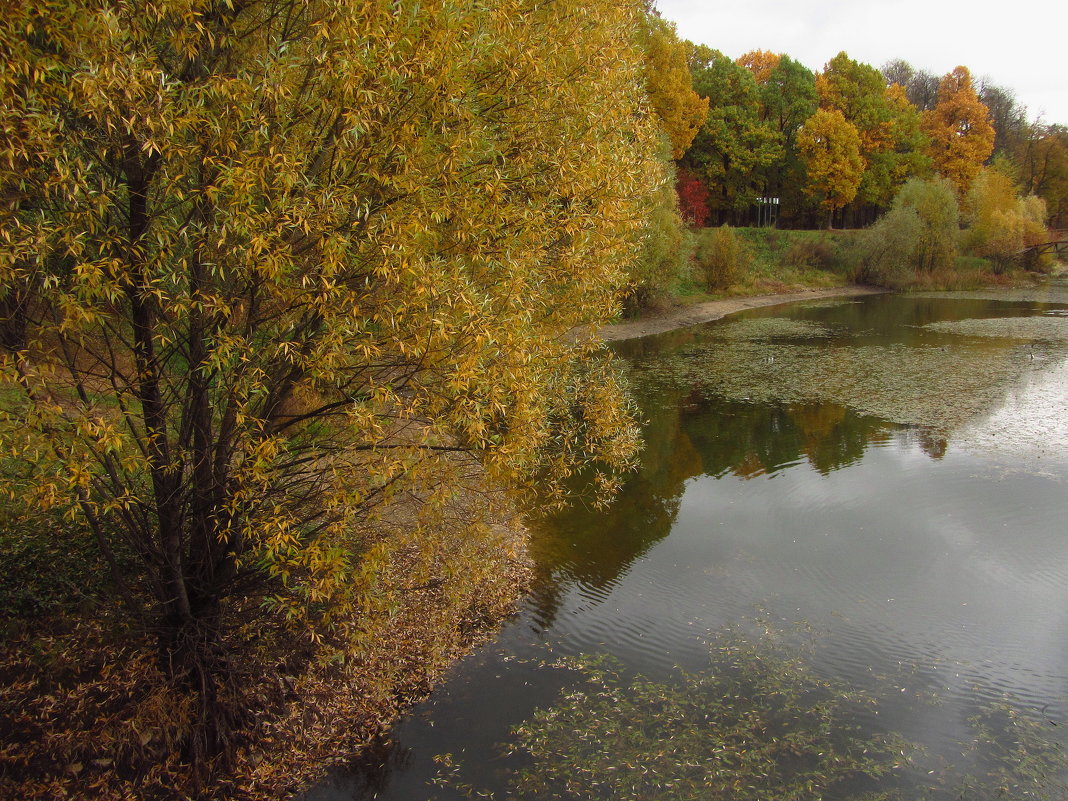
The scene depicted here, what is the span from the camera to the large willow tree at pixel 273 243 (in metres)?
5.28

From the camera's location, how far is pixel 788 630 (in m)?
10.4

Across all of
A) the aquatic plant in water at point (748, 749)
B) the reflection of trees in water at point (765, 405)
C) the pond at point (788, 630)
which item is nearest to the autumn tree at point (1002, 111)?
the reflection of trees in water at point (765, 405)

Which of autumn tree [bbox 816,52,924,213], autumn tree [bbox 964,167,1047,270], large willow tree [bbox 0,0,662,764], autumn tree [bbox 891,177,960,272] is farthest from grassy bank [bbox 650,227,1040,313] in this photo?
large willow tree [bbox 0,0,662,764]

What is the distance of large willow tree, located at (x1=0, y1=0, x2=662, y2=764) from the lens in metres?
5.28

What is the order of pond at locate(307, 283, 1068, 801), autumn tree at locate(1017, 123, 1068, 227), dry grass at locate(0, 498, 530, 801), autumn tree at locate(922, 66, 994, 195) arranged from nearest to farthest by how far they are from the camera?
dry grass at locate(0, 498, 530, 801)
pond at locate(307, 283, 1068, 801)
autumn tree at locate(922, 66, 994, 195)
autumn tree at locate(1017, 123, 1068, 227)

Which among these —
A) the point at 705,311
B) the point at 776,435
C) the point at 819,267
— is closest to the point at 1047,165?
the point at 819,267

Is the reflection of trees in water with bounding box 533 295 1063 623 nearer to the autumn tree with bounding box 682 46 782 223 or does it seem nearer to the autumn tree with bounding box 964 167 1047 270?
the autumn tree with bounding box 682 46 782 223

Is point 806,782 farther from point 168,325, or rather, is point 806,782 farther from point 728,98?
point 728,98

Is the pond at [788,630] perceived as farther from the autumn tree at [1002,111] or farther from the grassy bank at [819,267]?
the autumn tree at [1002,111]

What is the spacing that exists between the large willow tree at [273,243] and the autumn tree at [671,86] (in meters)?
39.7

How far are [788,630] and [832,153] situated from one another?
5657cm

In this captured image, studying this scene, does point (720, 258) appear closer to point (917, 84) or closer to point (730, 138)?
point (730, 138)

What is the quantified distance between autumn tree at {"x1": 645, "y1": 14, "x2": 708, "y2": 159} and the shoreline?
402 inches

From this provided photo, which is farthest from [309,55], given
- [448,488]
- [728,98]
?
[728,98]
